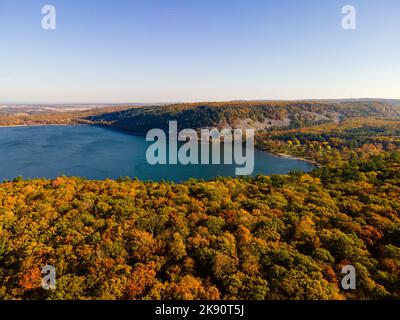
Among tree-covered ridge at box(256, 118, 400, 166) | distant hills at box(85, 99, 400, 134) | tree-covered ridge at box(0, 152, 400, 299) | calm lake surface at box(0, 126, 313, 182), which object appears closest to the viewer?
tree-covered ridge at box(0, 152, 400, 299)

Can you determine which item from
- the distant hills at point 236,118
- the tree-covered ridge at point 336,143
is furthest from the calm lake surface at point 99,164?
the distant hills at point 236,118

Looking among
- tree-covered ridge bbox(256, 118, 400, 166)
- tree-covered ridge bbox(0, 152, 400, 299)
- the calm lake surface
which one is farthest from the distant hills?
tree-covered ridge bbox(0, 152, 400, 299)

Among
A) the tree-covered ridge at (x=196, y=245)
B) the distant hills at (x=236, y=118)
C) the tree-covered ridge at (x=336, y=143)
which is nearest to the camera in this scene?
the tree-covered ridge at (x=196, y=245)

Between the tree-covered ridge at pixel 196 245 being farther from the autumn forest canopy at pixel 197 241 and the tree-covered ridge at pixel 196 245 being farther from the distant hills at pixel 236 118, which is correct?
the distant hills at pixel 236 118

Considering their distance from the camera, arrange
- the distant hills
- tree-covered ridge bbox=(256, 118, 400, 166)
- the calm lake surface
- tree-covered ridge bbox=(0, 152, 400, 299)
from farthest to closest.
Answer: the distant hills
tree-covered ridge bbox=(256, 118, 400, 166)
the calm lake surface
tree-covered ridge bbox=(0, 152, 400, 299)

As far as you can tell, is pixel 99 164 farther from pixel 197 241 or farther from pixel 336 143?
pixel 336 143

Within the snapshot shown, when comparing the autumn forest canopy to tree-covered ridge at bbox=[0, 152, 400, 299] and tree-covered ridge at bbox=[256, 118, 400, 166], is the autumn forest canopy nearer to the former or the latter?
tree-covered ridge at bbox=[0, 152, 400, 299]
